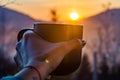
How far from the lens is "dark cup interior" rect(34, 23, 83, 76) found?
0.49 metres

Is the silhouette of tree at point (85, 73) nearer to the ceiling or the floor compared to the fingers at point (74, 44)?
nearer to the floor

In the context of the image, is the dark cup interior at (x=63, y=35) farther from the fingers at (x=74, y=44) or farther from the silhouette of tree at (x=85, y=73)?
the silhouette of tree at (x=85, y=73)

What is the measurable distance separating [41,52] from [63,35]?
5 cm

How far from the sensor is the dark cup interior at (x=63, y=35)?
0.49 metres

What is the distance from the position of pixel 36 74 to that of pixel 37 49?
41mm

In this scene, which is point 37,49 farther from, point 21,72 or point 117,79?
point 117,79

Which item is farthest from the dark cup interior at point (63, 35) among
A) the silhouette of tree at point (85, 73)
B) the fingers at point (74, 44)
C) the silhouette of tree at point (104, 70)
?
the silhouette of tree at point (104, 70)

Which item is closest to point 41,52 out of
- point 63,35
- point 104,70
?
point 63,35

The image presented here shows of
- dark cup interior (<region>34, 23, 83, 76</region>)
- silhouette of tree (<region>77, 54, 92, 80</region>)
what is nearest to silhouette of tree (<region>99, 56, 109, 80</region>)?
silhouette of tree (<region>77, 54, 92, 80</region>)

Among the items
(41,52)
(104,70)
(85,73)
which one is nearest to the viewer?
(41,52)

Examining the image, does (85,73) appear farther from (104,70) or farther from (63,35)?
(63,35)

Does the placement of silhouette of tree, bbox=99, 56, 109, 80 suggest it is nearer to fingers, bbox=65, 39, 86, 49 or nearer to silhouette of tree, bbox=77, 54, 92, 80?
silhouette of tree, bbox=77, 54, 92, 80

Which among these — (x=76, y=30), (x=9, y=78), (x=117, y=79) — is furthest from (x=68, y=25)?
(x=117, y=79)

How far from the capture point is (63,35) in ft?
1.60
